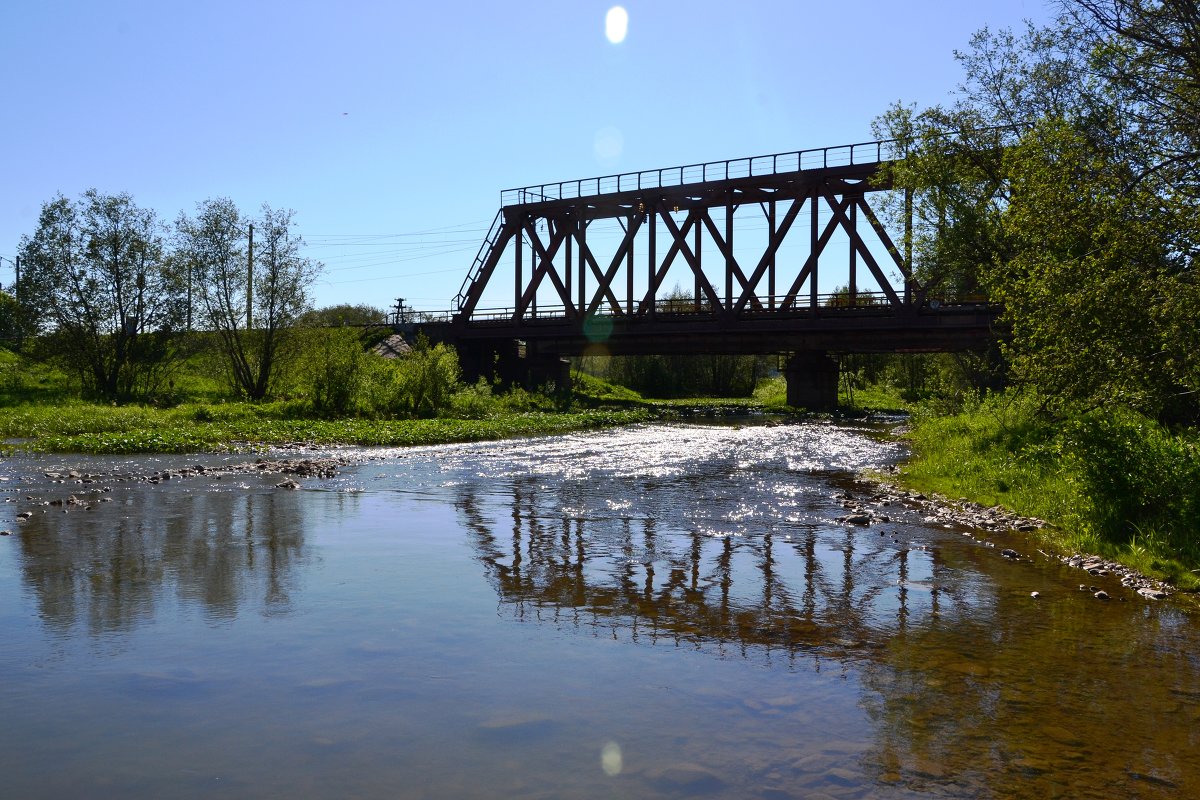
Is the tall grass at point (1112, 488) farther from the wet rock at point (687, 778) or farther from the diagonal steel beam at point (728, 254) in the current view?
the diagonal steel beam at point (728, 254)

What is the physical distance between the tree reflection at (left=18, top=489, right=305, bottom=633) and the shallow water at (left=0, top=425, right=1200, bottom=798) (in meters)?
0.07

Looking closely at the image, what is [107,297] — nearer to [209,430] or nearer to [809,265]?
[209,430]

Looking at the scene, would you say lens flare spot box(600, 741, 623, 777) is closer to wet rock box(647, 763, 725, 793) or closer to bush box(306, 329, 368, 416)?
wet rock box(647, 763, 725, 793)

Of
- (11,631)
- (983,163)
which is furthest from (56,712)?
(983,163)

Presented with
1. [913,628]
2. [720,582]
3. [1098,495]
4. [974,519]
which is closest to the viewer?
[913,628]

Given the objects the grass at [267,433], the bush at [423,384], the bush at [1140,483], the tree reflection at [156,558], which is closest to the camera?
the tree reflection at [156,558]

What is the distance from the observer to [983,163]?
29219 millimetres

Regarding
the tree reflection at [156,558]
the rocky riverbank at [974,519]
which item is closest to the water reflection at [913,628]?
the rocky riverbank at [974,519]

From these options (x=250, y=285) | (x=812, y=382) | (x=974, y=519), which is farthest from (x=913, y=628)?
→ (x=812, y=382)

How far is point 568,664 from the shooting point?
841 cm

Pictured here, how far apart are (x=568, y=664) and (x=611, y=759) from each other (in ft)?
6.88

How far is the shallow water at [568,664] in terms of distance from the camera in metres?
6.11

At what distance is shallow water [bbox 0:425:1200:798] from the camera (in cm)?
611

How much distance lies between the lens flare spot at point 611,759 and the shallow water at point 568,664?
0.02 m
